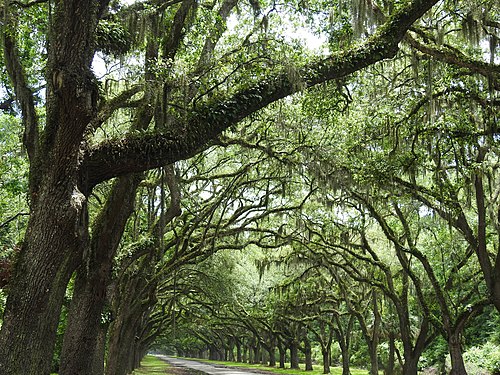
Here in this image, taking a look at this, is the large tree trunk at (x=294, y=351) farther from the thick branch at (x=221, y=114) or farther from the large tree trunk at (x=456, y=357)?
the thick branch at (x=221, y=114)

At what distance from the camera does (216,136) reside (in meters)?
6.24

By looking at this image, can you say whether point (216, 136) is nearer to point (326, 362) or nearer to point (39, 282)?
point (39, 282)

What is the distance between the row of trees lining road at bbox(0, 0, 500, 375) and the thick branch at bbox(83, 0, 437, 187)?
0.07ft

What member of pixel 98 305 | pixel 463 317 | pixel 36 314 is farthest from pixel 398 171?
pixel 36 314

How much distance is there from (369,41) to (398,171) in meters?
6.82

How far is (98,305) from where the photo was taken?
8.23 m

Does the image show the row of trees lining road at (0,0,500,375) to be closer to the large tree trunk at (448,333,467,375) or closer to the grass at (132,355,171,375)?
the large tree trunk at (448,333,467,375)

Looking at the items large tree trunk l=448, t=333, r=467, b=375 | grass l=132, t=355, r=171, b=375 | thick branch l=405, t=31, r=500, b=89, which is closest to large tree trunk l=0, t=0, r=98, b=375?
thick branch l=405, t=31, r=500, b=89

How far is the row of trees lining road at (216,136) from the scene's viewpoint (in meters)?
5.05

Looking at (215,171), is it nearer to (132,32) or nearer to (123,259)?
(123,259)

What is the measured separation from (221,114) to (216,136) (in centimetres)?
42

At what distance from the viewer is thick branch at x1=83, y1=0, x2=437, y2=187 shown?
559cm

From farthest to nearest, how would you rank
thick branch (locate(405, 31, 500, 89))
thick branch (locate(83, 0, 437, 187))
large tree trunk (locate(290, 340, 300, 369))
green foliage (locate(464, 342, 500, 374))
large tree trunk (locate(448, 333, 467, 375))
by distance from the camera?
large tree trunk (locate(290, 340, 300, 369)) < green foliage (locate(464, 342, 500, 374)) < large tree trunk (locate(448, 333, 467, 375)) < thick branch (locate(405, 31, 500, 89)) < thick branch (locate(83, 0, 437, 187))

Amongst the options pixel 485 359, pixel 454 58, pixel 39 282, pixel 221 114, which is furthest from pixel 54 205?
pixel 485 359
